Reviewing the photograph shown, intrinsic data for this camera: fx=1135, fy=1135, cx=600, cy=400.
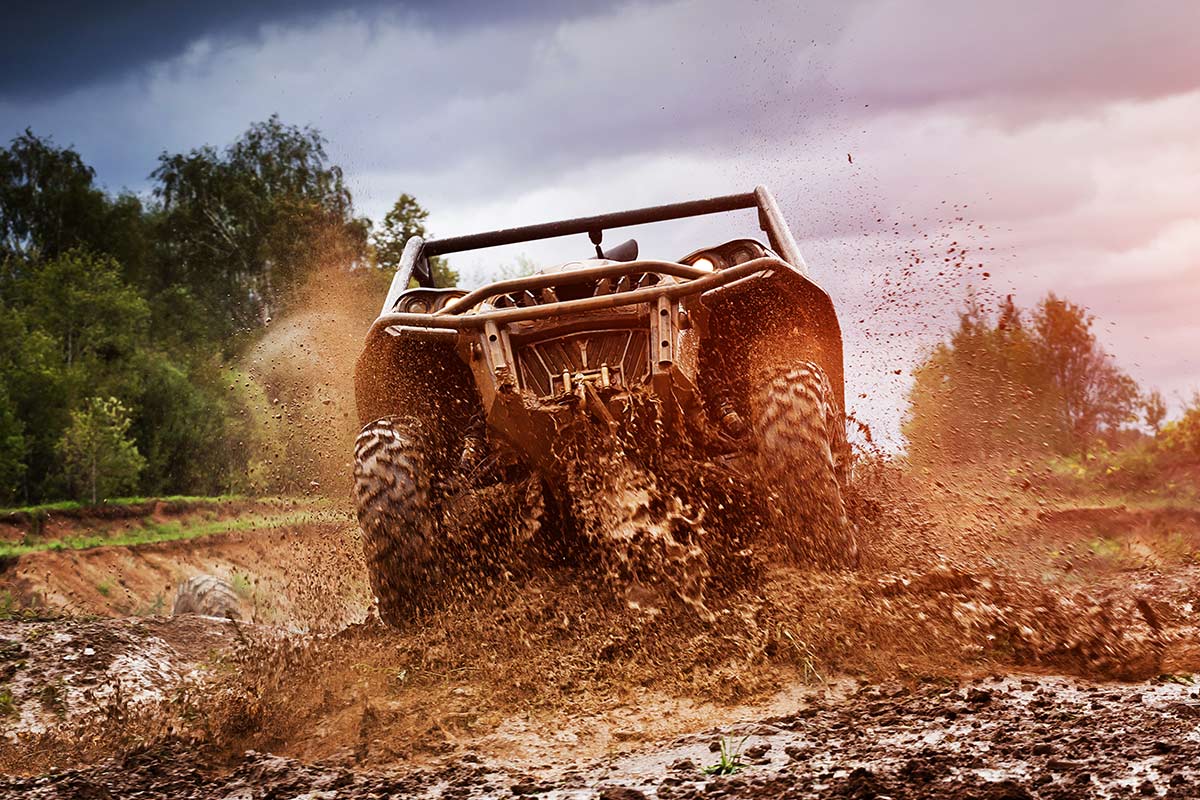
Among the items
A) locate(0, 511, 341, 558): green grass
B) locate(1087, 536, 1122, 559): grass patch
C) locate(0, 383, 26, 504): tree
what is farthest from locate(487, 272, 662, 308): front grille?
locate(0, 383, 26, 504): tree

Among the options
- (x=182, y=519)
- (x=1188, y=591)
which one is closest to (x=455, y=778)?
(x=1188, y=591)

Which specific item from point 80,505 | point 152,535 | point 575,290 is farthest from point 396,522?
point 80,505

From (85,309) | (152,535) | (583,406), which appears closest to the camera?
(583,406)

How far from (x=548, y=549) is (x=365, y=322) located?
9.75m

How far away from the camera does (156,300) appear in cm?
3912

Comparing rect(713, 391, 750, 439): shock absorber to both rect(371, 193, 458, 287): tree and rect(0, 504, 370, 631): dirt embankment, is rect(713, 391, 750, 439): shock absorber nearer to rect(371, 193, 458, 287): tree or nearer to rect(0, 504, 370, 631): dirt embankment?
rect(0, 504, 370, 631): dirt embankment

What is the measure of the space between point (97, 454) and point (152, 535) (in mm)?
5702

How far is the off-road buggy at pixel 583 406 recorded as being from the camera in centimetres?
493

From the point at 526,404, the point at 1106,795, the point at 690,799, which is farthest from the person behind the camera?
the point at 526,404

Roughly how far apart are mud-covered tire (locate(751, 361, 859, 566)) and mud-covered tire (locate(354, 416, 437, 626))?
1.58 m

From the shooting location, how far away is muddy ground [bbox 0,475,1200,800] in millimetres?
3279

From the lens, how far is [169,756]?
169 inches

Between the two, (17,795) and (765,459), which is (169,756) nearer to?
(17,795)

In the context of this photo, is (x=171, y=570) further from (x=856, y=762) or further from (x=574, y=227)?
(x=856, y=762)
